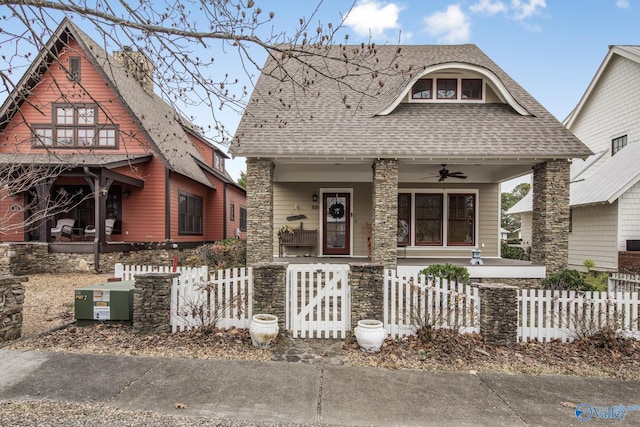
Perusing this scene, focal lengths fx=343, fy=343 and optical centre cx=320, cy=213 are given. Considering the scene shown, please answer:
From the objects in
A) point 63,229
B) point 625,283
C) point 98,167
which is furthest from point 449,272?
point 63,229

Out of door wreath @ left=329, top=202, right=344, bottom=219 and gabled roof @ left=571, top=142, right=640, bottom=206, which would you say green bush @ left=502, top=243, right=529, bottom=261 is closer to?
gabled roof @ left=571, top=142, right=640, bottom=206

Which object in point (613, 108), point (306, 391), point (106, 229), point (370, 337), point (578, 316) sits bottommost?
point (306, 391)

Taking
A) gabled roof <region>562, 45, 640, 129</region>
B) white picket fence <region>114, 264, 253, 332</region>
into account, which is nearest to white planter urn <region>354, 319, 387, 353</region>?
white picket fence <region>114, 264, 253, 332</region>

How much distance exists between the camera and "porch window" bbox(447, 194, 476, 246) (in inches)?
470

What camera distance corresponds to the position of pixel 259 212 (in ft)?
29.4

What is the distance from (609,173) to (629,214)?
2.17 metres

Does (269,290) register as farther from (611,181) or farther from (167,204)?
(611,181)

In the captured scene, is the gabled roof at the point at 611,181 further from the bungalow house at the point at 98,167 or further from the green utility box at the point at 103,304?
the bungalow house at the point at 98,167

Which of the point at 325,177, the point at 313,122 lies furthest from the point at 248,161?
the point at 325,177

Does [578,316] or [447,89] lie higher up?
[447,89]

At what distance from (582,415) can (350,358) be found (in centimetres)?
262

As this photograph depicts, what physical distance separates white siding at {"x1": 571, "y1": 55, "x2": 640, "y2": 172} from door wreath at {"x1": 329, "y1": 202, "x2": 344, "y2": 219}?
1124 cm

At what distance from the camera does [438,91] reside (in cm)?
1073

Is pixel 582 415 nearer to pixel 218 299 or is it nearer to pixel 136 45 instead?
pixel 218 299
